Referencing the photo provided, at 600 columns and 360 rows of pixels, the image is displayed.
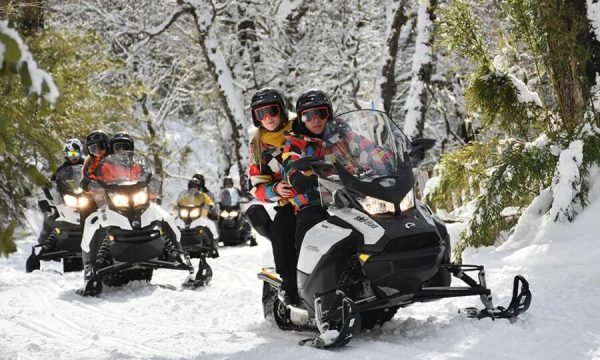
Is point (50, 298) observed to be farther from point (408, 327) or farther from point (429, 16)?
point (429, 16)

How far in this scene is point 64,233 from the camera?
1182 cm

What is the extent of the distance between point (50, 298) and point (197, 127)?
23.3 metres

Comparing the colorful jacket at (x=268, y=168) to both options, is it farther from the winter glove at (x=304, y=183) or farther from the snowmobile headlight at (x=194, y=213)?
the snowmobile headlight at (x=194, y=213)

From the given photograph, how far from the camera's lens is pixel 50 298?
845 centimetres

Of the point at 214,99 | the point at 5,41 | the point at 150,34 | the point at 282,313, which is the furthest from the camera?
the point at 214,99

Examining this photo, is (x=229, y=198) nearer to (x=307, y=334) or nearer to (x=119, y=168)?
(x=119, y=168)

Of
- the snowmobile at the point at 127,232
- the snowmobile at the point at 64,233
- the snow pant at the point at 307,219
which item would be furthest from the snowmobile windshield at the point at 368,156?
the snowmobile at the point at 64,233

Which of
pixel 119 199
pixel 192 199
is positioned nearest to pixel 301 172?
pixel 119 199

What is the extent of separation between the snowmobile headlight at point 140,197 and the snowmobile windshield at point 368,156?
13.9 feet

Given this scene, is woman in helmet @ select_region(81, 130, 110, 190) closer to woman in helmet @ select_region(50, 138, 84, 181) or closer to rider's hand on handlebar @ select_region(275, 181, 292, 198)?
woman in helmet @ select_region(50, 138, 84, 181)

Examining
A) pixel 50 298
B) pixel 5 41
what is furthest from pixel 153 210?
pixel 5 41

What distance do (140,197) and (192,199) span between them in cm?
582

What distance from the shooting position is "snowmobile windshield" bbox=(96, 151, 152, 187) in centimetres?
927

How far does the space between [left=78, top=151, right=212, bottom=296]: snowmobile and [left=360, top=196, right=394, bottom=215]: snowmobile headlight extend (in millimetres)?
4284
